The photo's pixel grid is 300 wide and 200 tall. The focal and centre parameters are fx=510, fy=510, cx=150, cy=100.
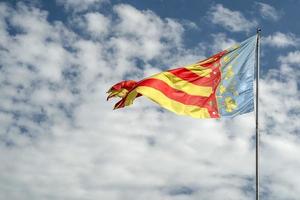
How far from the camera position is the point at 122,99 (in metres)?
22.9

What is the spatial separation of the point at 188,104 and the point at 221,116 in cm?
148

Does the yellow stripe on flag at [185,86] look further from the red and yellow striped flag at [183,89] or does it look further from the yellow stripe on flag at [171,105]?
the yellow stripe on flag at [171,105]

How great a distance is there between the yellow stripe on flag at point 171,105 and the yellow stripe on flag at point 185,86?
93cm

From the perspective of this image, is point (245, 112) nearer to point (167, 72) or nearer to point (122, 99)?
point (167, 72)

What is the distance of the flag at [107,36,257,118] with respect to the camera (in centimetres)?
2108

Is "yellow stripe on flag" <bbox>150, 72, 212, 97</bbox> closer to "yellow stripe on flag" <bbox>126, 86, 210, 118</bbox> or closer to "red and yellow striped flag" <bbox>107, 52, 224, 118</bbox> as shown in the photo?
"red and yellow striped flag" <bbox>107, 52, 224, 118</bbox>

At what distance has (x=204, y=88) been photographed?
2230 cm

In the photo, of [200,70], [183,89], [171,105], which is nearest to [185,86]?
[183,89]

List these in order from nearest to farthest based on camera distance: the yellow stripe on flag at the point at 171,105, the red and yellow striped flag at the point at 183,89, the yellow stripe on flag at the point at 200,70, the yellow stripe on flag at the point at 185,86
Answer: the yellow stripe on flag at the point at 171,105, the red and yellow striped flag at the point at 183,89, the yellow stripe on flag at the point at 185,86, the yellow stripe on flag at the point at 200,70

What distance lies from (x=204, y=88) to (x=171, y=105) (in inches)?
82.3

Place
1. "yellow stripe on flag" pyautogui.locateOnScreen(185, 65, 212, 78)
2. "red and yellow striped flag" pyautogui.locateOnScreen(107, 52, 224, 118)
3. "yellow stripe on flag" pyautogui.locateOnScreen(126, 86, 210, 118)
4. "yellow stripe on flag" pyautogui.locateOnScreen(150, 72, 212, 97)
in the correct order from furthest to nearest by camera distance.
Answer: "yellow stripe on flag" pyautogui.locateOnScreen(185, 65, 212, 78) < "yellow stripe on flag" pyautogui.locateOnScreen(150, 72, 212, 97) < "red and yellow striped flag" pyautogui.locateOnScreen(107, 52, 224, 118) < "yellow stripe on flag" pyautogui.locateOnScreen(126, 86, 210, 118)

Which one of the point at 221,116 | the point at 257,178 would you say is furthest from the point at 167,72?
the point at 257,178

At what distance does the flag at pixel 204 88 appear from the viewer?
2108 centimetres

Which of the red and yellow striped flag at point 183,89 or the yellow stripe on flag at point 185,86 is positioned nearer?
the red and yellow striped flag at point 183,89
